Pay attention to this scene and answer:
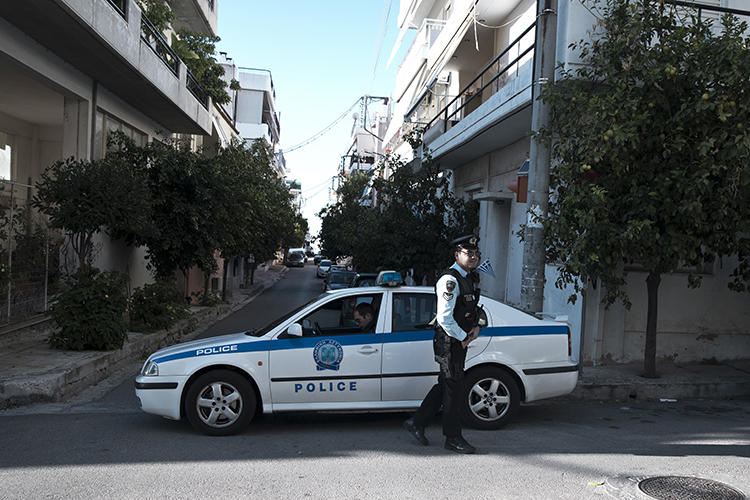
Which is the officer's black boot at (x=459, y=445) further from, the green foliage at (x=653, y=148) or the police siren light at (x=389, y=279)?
the green foliage at (x=653, y=148)

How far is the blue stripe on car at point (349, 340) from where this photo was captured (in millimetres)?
6246

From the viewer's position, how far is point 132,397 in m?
8.16

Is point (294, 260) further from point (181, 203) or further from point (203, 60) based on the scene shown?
point (181, 203)

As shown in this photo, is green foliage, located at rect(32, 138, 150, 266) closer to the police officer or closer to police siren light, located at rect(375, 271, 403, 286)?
police siren light, located at rect(375, 271, 403, 286)

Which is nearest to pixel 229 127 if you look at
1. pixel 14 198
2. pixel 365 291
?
pixel 14 198

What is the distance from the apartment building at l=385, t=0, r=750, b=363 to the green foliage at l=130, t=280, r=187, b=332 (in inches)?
284

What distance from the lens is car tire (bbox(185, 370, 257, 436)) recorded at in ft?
A: 20.2

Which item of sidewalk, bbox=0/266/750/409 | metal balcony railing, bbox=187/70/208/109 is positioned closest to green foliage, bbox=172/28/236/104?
metal balcony railing, bbox=187/70/208/109

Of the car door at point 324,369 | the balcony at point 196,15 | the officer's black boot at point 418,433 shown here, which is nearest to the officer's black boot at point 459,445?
the officer's black boot at point 418,433

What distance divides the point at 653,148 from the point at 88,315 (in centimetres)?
874

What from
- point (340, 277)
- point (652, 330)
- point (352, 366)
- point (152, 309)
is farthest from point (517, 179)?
point (340, 277)

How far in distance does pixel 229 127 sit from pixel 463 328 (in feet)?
93.8

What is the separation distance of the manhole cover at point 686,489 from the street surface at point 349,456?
0.42ft

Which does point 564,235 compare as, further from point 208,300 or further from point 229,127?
point 229,127
